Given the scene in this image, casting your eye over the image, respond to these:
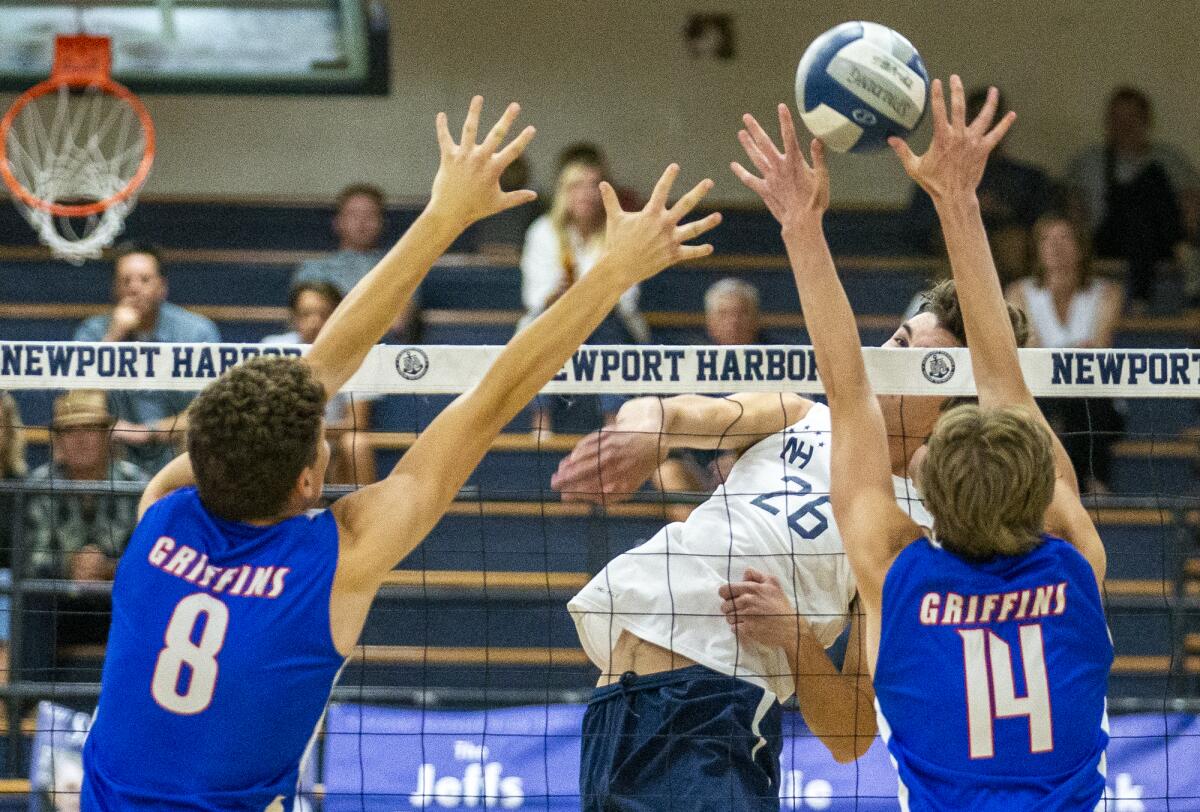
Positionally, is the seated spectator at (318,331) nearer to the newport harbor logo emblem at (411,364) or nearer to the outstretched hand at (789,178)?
the newport harbor logo emblem at (411,364)

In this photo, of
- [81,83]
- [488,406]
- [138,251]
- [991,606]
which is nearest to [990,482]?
[991,606]

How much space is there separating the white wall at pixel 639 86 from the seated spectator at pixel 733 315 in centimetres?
354

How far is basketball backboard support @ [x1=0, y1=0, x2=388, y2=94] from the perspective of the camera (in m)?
9.05

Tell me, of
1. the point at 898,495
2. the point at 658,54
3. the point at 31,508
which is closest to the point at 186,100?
the point at 658,54

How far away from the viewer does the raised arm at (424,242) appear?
10.5 feet

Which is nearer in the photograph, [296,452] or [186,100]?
[296,452]

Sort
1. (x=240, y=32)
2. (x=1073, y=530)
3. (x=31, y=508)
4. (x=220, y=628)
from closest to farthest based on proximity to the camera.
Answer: (x=220, y=628), (x=1073, y=530), (x=31, y=508), (x=240, y=32)

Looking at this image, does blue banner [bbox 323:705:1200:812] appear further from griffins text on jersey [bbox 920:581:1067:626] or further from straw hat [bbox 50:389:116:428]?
griffins text on jersey [bbox 920:581:1067:626]

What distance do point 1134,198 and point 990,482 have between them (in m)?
7.93

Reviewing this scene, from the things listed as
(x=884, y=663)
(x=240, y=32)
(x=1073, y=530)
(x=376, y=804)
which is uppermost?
(x=240, y=32)

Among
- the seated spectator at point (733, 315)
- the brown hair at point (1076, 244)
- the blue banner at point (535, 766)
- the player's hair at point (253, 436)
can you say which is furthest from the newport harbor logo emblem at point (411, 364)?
the brown hair at point (1076, 244)

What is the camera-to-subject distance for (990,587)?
9.50 ft

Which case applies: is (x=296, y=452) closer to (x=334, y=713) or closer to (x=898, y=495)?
(x=898, y=495)

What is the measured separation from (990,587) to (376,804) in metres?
3.63
